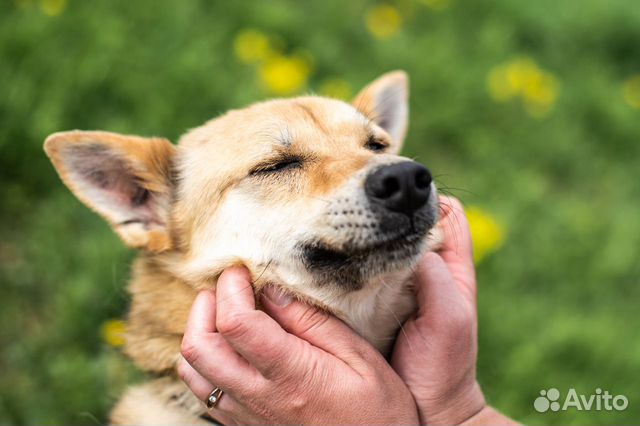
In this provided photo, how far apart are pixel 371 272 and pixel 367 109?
1.32 meters

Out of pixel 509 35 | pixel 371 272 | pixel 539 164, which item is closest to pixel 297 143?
pixel 371 272

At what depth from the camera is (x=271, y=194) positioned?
278cm

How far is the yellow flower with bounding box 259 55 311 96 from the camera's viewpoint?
493 cm

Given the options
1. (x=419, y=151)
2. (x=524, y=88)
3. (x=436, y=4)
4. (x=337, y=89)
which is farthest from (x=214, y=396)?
(x=436, y=4)

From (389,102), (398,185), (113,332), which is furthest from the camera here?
(389,102)

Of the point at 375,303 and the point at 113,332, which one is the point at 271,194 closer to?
the point at 375,303

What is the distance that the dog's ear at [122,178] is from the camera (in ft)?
9.43

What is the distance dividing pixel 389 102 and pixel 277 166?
3.82 ft

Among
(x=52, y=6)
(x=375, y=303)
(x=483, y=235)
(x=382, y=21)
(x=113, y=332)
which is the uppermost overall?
(x=52, y=6)

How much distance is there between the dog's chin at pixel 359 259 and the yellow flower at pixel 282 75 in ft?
8.54

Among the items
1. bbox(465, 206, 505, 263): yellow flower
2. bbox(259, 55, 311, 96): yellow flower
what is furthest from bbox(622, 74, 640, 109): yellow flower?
bbox(259, 55, 311, 96): yellow flower

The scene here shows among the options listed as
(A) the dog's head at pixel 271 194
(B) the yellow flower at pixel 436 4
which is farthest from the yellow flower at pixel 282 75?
(B) the yellow flower at pixel 436 4

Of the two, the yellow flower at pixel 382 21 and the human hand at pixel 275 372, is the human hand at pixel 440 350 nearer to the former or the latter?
the human hand at pixel 275 372

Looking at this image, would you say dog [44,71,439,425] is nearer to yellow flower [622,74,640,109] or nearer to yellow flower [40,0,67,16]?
yellow flower [40,0,67,16]
